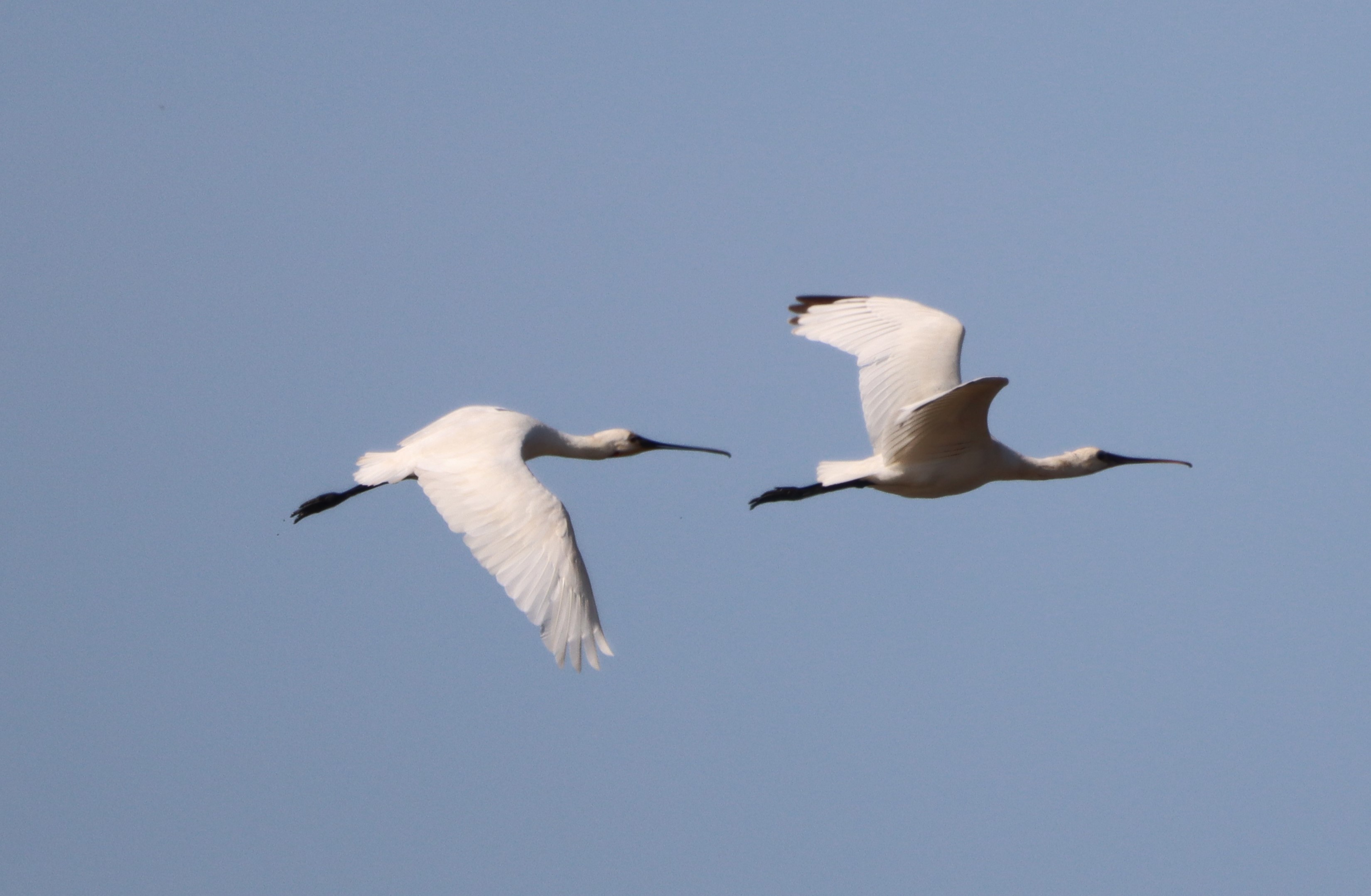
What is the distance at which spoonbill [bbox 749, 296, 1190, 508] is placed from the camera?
21.5m

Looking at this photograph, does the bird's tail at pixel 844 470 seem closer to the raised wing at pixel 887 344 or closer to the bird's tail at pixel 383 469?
the raised wing at pixel 887 344

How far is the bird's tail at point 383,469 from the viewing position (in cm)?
2142

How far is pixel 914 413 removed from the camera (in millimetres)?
21031

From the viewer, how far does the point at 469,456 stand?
21.1 m

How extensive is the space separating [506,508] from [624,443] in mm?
5511

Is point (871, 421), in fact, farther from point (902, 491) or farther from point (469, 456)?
point (469, 456)

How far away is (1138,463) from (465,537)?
27.9ft

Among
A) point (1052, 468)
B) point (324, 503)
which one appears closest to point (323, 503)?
point (324, 503)

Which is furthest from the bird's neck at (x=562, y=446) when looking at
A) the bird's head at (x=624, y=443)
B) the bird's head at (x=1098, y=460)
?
the bird's head at (x=1098, y=460)

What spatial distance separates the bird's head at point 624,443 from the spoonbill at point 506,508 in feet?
6.93

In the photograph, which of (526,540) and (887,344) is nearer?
(526,540)

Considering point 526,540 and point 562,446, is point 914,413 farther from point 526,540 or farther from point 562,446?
point 562,446

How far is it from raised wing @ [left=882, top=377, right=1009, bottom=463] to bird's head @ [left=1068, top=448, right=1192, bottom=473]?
2.30m

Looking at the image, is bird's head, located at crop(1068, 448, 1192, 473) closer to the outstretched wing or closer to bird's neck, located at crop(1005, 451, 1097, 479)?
bird's neck, located at crop(1005, 451, 1097, 479)
